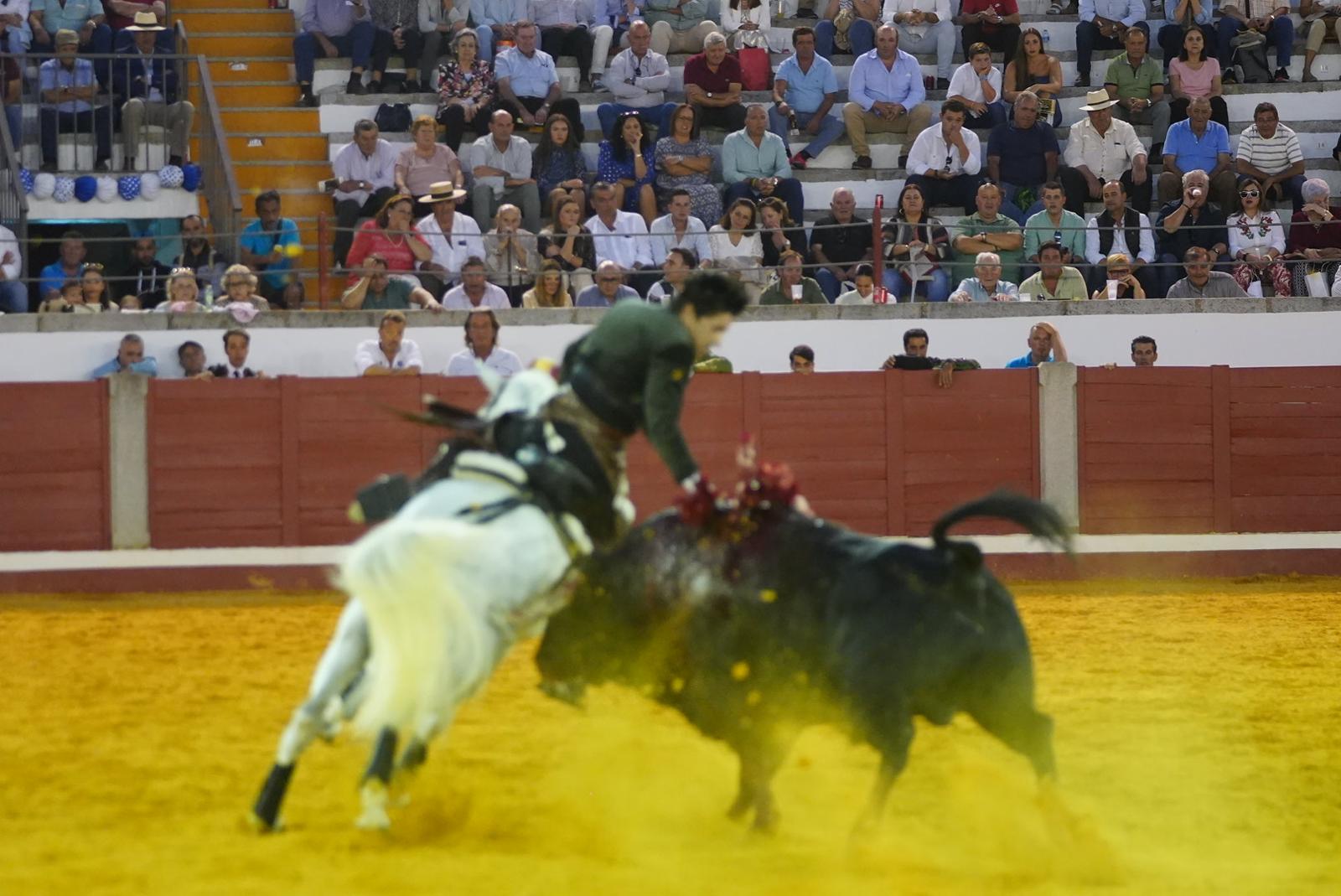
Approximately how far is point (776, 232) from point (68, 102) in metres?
5.45

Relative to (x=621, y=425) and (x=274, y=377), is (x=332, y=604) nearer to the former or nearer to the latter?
(x=274, y=377)

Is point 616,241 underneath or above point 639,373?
above

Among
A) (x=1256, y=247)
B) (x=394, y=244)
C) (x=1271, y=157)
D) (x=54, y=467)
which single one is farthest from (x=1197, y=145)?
(x=54, y=467)

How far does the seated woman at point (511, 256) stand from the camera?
42.9ft

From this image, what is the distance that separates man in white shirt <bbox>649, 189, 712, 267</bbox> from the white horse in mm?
8122

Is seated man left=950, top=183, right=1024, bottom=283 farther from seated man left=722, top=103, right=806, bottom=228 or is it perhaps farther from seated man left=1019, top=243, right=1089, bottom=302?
seated man left=722, top=103, right=806, bottom=228

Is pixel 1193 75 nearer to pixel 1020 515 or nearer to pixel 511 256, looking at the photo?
pixel 511 256

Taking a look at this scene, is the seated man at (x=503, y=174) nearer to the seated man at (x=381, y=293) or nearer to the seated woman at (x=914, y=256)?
the seated man at (x=381, y=293)

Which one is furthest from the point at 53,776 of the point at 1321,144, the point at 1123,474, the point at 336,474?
the point at 1321,144

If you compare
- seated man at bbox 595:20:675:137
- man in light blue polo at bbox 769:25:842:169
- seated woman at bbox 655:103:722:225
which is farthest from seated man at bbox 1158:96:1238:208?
seated man at bbox 595:20:675:137

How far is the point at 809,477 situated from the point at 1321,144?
6227mm

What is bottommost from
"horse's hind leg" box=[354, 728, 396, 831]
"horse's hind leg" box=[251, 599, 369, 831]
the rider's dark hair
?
"horse's hind leg" box=[354, 728, 396, 831]

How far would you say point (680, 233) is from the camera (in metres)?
13.2

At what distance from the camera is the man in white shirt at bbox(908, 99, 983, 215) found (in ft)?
47.0
